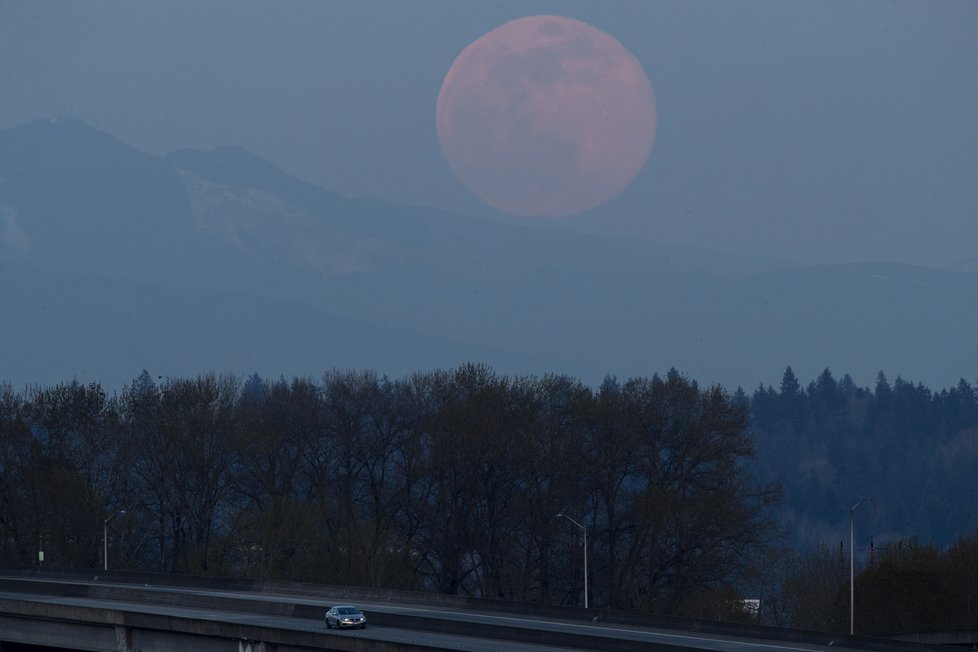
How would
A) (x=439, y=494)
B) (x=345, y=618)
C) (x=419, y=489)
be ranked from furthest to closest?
(x=419, y=489) → (x=439, y=494) → (x=345, y=618)

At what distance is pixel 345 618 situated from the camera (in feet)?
180

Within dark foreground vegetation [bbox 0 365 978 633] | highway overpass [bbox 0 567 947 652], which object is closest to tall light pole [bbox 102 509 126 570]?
dark foreground vegetation [bbox 0 365 978 633]

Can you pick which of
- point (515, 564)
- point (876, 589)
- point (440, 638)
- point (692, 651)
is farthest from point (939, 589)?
point (692, 651)

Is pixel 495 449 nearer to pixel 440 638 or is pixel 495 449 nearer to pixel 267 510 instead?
pixel 267 510

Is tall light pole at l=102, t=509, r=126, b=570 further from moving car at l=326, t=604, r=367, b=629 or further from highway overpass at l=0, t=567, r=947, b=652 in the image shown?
moving car at l=326, t=604, r=367, b=629

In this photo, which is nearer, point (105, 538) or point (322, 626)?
point (322, 626)

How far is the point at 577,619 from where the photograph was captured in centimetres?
6034

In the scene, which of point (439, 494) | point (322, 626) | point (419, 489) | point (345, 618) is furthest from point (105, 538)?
point (345, 618)

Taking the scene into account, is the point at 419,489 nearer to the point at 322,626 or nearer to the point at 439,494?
the point at 439,494

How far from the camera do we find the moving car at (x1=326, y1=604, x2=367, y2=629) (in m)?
54.9

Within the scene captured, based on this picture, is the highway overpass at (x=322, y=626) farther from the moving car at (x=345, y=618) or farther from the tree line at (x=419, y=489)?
the tree line at (x=419, y=489)

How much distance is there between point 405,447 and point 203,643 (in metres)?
55.0

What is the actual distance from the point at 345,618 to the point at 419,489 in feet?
173

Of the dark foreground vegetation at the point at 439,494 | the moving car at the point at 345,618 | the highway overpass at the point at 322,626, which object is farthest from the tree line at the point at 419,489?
the moving car at the point at 345,618
